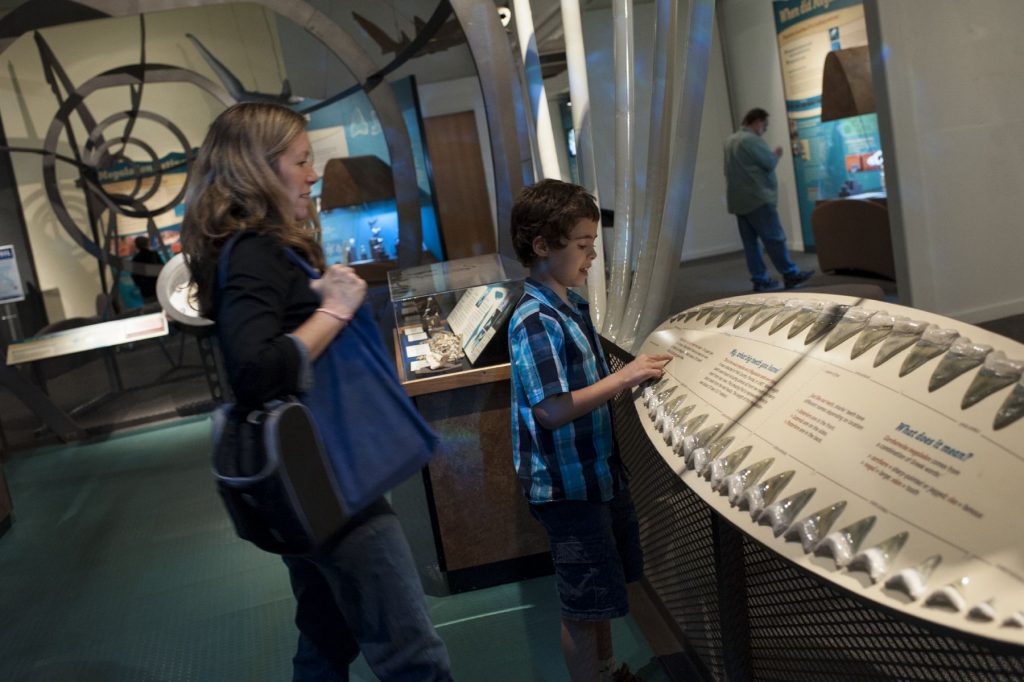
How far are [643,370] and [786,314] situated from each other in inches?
13.2

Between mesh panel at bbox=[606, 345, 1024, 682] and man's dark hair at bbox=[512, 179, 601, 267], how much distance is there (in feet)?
1.40

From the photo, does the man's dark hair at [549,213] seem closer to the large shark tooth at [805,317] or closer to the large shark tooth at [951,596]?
the large shark tooth at [805,317]

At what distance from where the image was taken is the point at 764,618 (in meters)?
1.55

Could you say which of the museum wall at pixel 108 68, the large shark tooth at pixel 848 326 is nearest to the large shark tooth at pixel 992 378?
the large shark tooth at pixel 848 326

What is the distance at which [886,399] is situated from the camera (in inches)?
40.2

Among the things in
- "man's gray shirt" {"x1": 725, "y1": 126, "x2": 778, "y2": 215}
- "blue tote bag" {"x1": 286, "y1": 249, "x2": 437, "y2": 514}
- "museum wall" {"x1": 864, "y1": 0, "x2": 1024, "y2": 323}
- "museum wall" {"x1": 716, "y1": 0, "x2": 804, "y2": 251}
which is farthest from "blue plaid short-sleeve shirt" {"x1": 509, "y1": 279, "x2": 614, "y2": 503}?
"museum wall" {"x1": 716, "y1": 0, "x2": 804, "y2": 251}

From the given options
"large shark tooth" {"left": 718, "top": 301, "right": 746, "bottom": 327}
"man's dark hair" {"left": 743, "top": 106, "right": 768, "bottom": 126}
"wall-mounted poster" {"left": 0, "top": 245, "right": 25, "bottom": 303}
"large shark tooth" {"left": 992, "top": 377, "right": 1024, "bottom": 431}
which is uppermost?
"man's dark hair" {"left": 743, "top": 106, "right": 768, "bottom": 126}

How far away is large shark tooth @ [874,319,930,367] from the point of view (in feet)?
3.55

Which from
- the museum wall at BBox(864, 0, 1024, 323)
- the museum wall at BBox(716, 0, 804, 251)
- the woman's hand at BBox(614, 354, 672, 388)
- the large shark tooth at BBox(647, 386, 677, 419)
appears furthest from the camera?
the museum wall at BBox(716, 0, 804, 251)

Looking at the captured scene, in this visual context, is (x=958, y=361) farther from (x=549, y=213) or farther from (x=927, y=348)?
(x=549, y=213)

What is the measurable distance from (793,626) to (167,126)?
24.7ft

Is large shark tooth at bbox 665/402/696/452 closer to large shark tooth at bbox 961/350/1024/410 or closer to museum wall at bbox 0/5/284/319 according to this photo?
large shark tooth at bbox 961/350/1024/410

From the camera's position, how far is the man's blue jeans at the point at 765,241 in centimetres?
743

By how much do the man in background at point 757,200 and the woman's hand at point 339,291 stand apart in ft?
21.3
